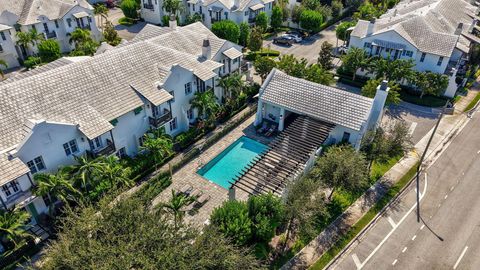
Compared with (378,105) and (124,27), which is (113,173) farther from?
(124,27)

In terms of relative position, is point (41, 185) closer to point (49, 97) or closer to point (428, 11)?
point (49, 97)

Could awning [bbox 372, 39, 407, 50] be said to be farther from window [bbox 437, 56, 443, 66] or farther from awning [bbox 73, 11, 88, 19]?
awning [bbox 73, 11, 88, 19]

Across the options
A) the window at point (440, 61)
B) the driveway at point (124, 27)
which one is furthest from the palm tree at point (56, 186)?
the window at point (440, 61)

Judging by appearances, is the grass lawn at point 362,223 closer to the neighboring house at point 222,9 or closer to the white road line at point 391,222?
the white road line at point 391,222


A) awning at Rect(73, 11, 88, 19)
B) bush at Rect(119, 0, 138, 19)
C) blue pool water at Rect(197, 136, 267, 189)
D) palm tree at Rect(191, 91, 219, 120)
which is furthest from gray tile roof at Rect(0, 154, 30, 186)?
bush at Rect(119, 0, 138, 19)

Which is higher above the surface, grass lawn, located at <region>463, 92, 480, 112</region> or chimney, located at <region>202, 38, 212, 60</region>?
chimney, located at <region>202, 38, 212, 60</region>

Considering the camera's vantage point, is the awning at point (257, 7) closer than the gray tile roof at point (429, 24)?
No

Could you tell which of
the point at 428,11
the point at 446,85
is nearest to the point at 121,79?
the point at 446,85
